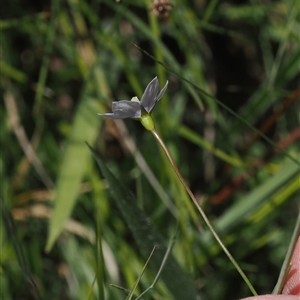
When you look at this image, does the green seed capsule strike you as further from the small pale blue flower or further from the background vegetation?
the background vegetation

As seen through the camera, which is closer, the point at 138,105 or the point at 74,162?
the point at 138,105

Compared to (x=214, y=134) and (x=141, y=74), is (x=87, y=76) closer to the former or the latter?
(x=141, y=74)

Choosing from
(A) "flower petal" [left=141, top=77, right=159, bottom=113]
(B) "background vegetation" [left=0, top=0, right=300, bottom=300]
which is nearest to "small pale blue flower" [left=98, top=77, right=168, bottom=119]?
(A) "flower petal" [left=141, top=77, right=159, bottom=113]

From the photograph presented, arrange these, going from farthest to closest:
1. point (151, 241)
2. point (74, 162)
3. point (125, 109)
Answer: point (74, 162), point (151, 241), point (125, 109)

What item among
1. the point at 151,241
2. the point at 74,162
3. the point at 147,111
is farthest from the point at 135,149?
the point at 147,111

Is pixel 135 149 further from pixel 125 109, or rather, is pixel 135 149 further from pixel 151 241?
pixel 125 109

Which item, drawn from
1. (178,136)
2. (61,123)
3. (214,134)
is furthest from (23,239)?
(214,134)

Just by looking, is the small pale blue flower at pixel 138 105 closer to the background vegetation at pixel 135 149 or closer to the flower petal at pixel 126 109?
the flower petal at pixel 126 109
